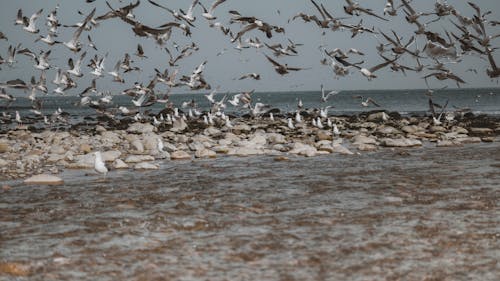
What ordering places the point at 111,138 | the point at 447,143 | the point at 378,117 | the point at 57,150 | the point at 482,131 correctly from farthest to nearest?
the point at 378,117 < the point at 482,131 < the point at 111,138 < the point at 447,143 < the point at 57,150

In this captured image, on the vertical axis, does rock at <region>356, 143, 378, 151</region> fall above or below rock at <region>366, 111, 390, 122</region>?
below

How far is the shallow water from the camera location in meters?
5.83

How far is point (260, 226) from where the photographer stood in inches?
300

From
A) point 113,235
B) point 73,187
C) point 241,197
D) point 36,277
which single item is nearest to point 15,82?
point 73,187

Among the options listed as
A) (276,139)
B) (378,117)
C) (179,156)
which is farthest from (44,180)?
(378,117)

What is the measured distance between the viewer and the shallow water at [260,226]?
5828 millimetres

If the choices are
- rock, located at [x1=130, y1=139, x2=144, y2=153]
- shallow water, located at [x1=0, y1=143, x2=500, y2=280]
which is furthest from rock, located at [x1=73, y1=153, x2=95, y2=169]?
rock, located at [x1=130, y1=139, x2=144, y2=153]

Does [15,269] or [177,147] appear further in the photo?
[177,147]

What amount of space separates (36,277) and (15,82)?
15372mm

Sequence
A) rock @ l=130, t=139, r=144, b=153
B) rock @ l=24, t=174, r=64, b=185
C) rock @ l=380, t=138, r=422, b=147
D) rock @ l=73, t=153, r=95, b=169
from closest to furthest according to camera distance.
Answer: rock @ l=24, t=174, r=64, b=185
rock @ l=73, t=153, r=95, b=169
rock @ l=130, t=139, r=144, b=153
rock @ l=380, t=138, r=422, b=147

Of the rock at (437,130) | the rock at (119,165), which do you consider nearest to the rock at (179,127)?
the rock at (437,130)

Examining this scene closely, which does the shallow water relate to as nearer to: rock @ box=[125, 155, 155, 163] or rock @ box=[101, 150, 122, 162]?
rock @ box=[125, 155, 155, 163]

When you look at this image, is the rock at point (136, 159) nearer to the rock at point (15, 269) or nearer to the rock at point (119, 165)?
the rock at point (119, 165)

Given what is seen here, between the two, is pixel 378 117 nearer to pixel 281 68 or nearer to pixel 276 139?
pixel 276 139
